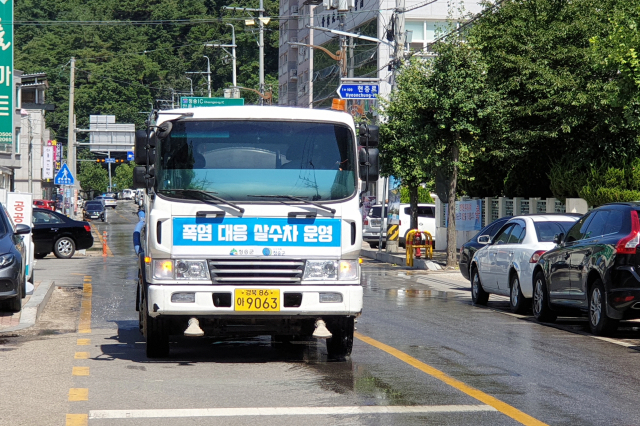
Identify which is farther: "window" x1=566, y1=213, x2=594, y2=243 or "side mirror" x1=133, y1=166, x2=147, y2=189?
"window" x1=566, y1=213, x2=594, y2=243

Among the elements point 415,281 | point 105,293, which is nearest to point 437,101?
Answer: point 415,281

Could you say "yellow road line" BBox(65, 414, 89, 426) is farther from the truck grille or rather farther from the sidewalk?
the sidewalk

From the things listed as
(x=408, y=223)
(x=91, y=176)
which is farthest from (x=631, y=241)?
(x=91, y=176)

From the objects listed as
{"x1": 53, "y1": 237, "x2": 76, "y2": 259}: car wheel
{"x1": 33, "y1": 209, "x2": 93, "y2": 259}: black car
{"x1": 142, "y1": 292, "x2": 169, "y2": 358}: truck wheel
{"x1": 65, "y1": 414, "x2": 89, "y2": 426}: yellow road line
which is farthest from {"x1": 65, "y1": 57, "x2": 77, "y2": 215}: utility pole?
{"x1": 65, "y1": 414, "x2": 89, "y2": 426}: yellow road line

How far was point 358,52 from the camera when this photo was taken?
211 ft

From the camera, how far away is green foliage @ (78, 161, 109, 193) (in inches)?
5541

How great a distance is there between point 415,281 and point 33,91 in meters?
57.4

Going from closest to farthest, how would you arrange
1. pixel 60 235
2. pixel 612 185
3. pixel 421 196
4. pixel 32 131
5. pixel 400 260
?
pixel 612 185, pixel 400 260, pixel 60 235, pixel 421 196, pixel 32 131

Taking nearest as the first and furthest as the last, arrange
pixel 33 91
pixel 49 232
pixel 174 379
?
pixel 174 379, pixel 49 232, pixel 33 91

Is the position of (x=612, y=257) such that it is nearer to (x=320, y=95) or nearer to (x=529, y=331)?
(x=529, y=331)

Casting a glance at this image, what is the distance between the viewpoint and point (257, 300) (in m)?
9.24

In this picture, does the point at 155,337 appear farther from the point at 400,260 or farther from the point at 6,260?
the point at 400,260

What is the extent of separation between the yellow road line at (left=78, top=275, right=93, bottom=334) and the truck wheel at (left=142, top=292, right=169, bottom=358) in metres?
2.55

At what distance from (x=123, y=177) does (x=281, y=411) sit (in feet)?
514
